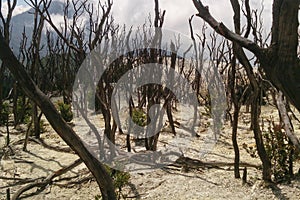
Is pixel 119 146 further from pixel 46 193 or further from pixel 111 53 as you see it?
pixel 111 53

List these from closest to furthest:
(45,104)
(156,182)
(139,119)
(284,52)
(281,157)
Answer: (284,52)
(45,104)
(281,157)
(156,182)
(139,119)

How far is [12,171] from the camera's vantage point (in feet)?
12.4

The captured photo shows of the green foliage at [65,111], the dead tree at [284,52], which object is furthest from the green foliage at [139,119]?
the dead tree at [284,52]

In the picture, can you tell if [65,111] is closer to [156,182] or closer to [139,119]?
[139,119]

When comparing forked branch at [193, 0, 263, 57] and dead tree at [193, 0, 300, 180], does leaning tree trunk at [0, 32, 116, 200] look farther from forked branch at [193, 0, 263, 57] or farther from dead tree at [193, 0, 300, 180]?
dead tree at [193, 0, 300, 180]

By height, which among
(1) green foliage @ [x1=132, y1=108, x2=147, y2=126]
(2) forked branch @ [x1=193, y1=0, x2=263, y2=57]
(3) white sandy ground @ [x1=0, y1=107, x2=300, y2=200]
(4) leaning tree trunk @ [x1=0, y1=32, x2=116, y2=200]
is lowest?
(3) white sandy ground @ [x1=0, y1=107, x2=300, y2=200]

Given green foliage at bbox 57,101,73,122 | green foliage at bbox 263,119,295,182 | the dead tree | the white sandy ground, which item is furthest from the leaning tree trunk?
green foliage at bbox 57,101,73,122

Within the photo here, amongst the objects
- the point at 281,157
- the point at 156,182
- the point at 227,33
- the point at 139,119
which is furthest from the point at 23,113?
the point at 227,33

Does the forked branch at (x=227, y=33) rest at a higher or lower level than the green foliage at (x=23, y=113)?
higher

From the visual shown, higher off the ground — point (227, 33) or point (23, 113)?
point (227, 33)

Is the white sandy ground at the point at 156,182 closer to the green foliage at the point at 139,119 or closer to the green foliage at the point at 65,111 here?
the green foliage at the point at 139,119

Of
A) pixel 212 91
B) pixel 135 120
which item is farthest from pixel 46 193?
pixel 212 91

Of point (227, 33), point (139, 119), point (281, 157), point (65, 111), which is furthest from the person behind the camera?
point (65, 111)

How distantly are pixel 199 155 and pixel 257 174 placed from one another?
1135 mm
